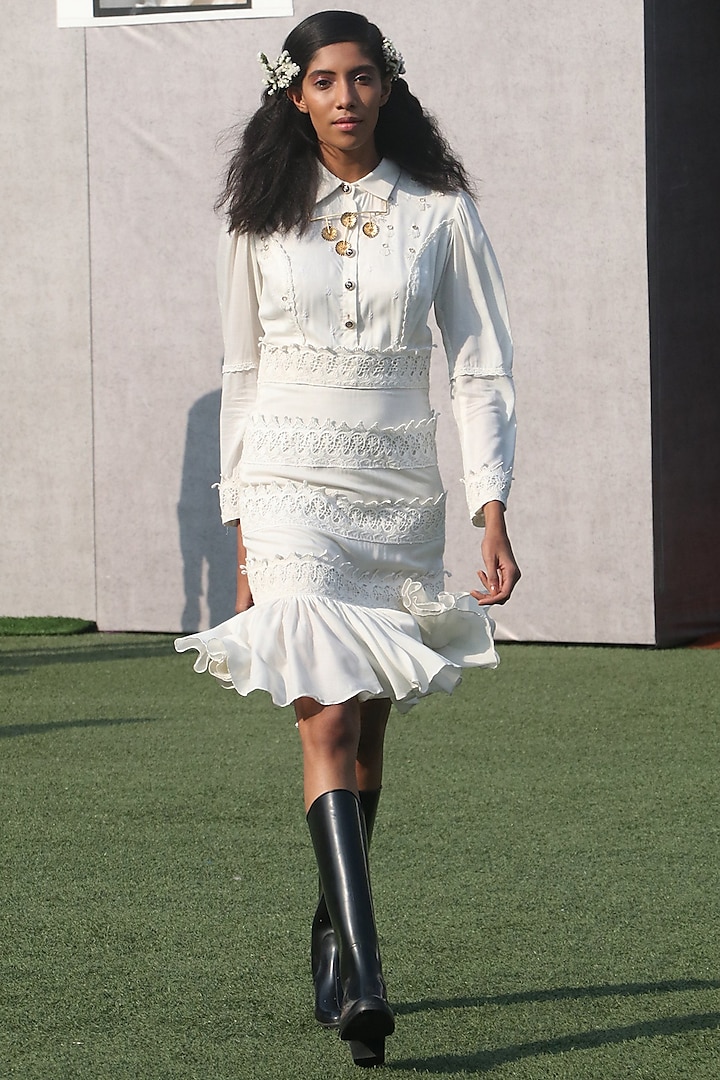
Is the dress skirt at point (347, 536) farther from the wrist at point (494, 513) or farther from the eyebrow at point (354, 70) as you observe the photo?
the eyebrow at point (354, 70)

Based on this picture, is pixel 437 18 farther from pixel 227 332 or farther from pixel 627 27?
pixel 227 332

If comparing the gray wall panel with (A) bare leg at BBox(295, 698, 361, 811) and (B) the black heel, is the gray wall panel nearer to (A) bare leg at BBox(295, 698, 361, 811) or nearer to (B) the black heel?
(A) bare leg at BBox(295, 698, 361, 811)

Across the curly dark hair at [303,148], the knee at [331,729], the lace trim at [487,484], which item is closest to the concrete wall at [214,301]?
the curly dark hair at [303,148]

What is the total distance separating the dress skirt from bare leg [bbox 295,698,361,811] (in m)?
0.05

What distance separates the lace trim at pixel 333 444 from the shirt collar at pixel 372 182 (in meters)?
0.37

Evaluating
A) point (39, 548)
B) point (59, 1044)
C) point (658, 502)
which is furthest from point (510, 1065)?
point (39, 548)

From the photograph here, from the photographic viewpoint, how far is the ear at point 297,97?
8.75ft

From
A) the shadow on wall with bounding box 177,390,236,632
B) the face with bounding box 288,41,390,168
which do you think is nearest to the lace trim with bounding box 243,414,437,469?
the face with bounding box 288,41,390,168

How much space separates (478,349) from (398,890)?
1.44 meters

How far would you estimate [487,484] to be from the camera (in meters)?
2.62

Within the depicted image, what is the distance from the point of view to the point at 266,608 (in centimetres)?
250

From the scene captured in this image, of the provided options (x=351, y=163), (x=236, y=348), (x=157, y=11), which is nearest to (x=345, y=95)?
(x=351, y=163)

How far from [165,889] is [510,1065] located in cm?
134

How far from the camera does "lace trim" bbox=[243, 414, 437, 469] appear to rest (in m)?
2.58
